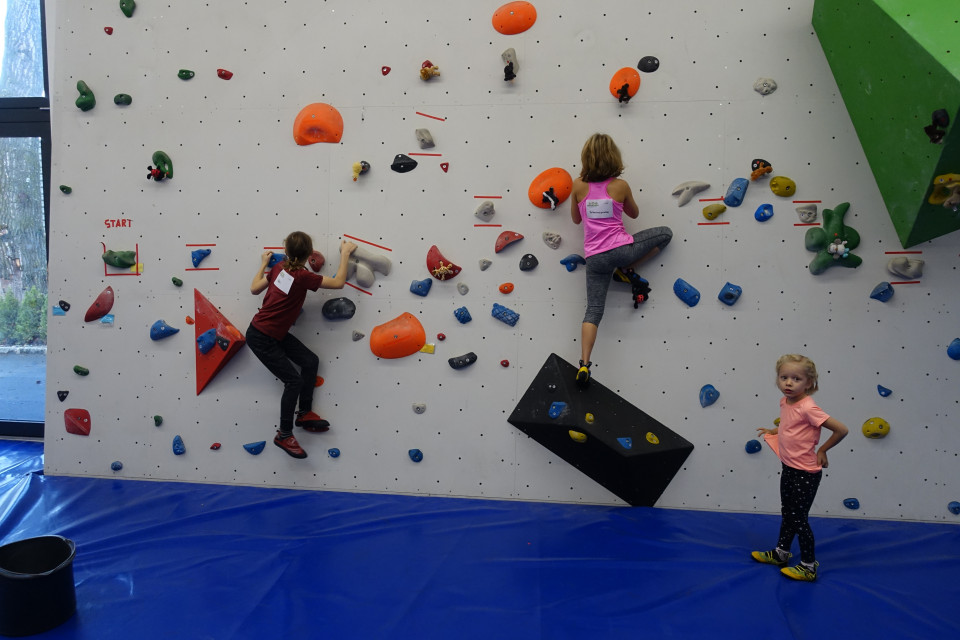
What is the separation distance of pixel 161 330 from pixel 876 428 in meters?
3.31

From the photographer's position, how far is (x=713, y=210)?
2.66 metres

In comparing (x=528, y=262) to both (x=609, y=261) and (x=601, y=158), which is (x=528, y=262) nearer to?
(x=609, y=261)

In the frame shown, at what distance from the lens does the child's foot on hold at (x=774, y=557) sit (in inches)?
87.4

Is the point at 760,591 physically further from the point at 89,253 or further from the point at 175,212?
the point at 89,253

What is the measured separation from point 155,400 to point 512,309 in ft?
6.10

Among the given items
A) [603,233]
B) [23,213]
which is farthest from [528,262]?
[23,213]

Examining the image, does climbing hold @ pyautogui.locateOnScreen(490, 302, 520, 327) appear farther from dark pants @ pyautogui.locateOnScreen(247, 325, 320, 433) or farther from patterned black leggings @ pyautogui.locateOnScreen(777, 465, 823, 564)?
patterned black leggings @ pyautogui.locateOnScreen(777, 465, 823, 564)

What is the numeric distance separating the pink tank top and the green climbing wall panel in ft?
3.38

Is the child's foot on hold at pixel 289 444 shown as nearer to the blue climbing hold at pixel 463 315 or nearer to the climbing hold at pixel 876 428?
the blue climbing hold at pixel 463 315

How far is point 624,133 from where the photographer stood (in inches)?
107

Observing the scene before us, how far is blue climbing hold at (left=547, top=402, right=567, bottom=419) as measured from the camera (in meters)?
2.72

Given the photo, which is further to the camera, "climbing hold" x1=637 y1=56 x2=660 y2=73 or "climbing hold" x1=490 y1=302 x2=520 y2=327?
"climbing hold" x1=490 y1=302 x2=520 y2=327

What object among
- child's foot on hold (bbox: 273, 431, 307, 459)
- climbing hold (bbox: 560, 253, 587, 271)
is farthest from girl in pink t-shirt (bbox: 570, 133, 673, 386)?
child's foot on hold (bbox: 273, 431, 307, 459)

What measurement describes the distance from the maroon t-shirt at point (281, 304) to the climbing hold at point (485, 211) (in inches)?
30.2
